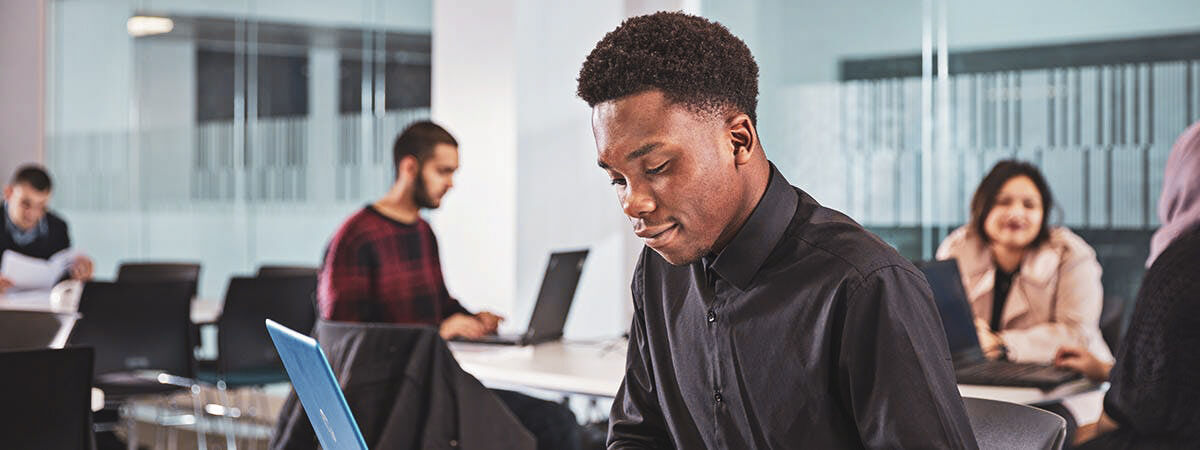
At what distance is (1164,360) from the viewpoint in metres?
2.04

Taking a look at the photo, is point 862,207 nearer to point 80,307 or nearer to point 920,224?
point 920,224

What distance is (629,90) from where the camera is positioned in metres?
1.42

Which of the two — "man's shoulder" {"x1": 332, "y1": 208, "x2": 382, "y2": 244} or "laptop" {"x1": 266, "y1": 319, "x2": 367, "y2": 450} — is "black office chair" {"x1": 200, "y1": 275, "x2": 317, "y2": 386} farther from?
"laptop" {"x1": 266, "y1": 319, "x2": 367, "y2": 450}

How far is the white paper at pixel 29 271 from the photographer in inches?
228

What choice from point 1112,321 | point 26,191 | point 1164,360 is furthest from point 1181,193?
point 26,191

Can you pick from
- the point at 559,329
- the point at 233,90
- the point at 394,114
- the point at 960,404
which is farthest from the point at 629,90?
the point at 233,90

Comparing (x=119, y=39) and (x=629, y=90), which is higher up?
(x=119, y=39)

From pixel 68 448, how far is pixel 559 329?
5.11 ft

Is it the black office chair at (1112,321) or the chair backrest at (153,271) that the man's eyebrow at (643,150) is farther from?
the chair backrest at (153,271)

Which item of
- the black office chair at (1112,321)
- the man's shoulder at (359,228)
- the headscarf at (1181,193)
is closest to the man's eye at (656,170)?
the headscarf at (1181,193)

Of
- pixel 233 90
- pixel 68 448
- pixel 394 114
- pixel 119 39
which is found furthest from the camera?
pixel 119 39

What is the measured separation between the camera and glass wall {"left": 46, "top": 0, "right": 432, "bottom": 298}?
21.0 feet

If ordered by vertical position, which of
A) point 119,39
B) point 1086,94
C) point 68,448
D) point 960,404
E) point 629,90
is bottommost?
point 68,448

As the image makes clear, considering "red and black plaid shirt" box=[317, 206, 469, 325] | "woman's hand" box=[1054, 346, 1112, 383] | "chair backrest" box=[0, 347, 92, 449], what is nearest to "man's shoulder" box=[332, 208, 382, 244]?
"red and black plaid shirt" box=[317, 206, 469, 325]
